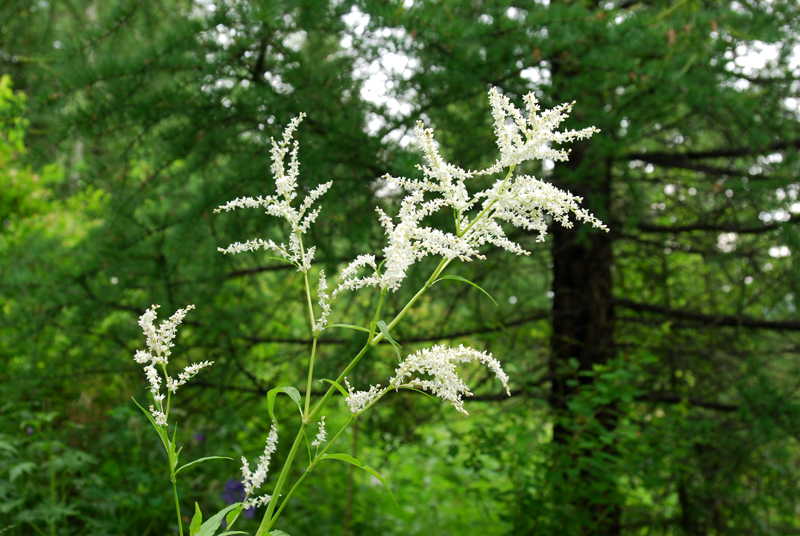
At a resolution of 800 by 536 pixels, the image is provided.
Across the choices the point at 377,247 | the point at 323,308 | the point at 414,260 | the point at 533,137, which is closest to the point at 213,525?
the point at 323,308

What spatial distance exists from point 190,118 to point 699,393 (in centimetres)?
355

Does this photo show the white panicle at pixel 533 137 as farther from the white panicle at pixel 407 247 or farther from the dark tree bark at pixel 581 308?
the dark tree bark at pixel 581 308

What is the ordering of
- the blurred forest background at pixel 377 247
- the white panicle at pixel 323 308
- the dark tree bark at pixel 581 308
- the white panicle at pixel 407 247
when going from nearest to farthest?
the white panicle at pixel 407 247
the white panicle at pixel 323 308
the blurred forest background at pixel 377 247
the dark tree bark at pixel 581 308

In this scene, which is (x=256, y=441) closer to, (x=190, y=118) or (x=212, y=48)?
(x=190, y=118)

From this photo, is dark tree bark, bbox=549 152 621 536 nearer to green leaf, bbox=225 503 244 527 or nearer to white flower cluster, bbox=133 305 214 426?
green leaf, bbox=225 503 244 527

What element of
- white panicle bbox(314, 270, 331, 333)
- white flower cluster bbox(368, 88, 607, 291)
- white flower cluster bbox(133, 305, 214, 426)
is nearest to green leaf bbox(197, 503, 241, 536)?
white flower cluster bbox(133, 305, 214, 426)

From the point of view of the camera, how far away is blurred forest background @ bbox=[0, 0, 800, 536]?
2.57m

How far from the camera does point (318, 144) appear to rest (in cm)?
272

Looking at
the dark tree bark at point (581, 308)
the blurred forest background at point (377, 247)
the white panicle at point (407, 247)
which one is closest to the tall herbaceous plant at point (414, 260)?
the white panicle at point (407, 247)

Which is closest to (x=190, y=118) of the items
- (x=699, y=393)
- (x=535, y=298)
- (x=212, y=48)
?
(x=212, y=48)

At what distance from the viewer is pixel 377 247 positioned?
3.20m

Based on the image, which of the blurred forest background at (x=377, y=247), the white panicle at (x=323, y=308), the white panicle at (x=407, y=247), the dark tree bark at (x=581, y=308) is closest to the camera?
the white panicle at (x=407, y=247)

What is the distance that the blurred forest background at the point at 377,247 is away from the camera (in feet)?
8.44

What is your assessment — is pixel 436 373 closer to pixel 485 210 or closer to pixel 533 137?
pixel 485 210
